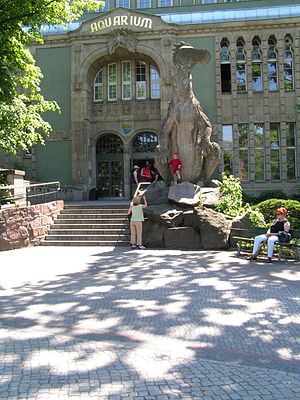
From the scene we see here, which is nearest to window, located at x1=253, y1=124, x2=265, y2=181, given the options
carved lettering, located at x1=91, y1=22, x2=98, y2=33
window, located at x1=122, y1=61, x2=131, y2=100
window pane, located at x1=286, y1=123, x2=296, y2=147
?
window pane, located at x1=286, y1=123, x2=296, y2=147

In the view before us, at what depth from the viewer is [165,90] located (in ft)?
86.3

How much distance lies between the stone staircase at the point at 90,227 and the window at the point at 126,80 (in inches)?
539

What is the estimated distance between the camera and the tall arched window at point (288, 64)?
26625 mm

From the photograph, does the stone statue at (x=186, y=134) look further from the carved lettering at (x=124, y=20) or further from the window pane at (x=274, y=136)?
the carved lettering at (x=124, y=20)

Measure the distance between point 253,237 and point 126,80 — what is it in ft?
64.0

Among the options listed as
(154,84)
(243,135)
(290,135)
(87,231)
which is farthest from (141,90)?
(87,231)

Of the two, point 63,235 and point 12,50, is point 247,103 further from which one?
point 12,50

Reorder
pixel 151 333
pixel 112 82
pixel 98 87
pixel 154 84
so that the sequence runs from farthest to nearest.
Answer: pixel 98 87, pixel 112 82, pixel 154 84, pixel 151 333

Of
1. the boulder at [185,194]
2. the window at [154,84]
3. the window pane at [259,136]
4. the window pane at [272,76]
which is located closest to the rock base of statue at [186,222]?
the boulder at [185,194]

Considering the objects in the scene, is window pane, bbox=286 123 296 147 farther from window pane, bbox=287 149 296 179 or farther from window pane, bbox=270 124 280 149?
window pane, bbox=270 124 280 149

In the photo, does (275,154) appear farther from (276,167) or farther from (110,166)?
(110,166)

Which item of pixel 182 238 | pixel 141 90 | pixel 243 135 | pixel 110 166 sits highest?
pixel 141 90

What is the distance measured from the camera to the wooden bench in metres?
9.89

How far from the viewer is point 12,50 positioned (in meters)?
10.6
